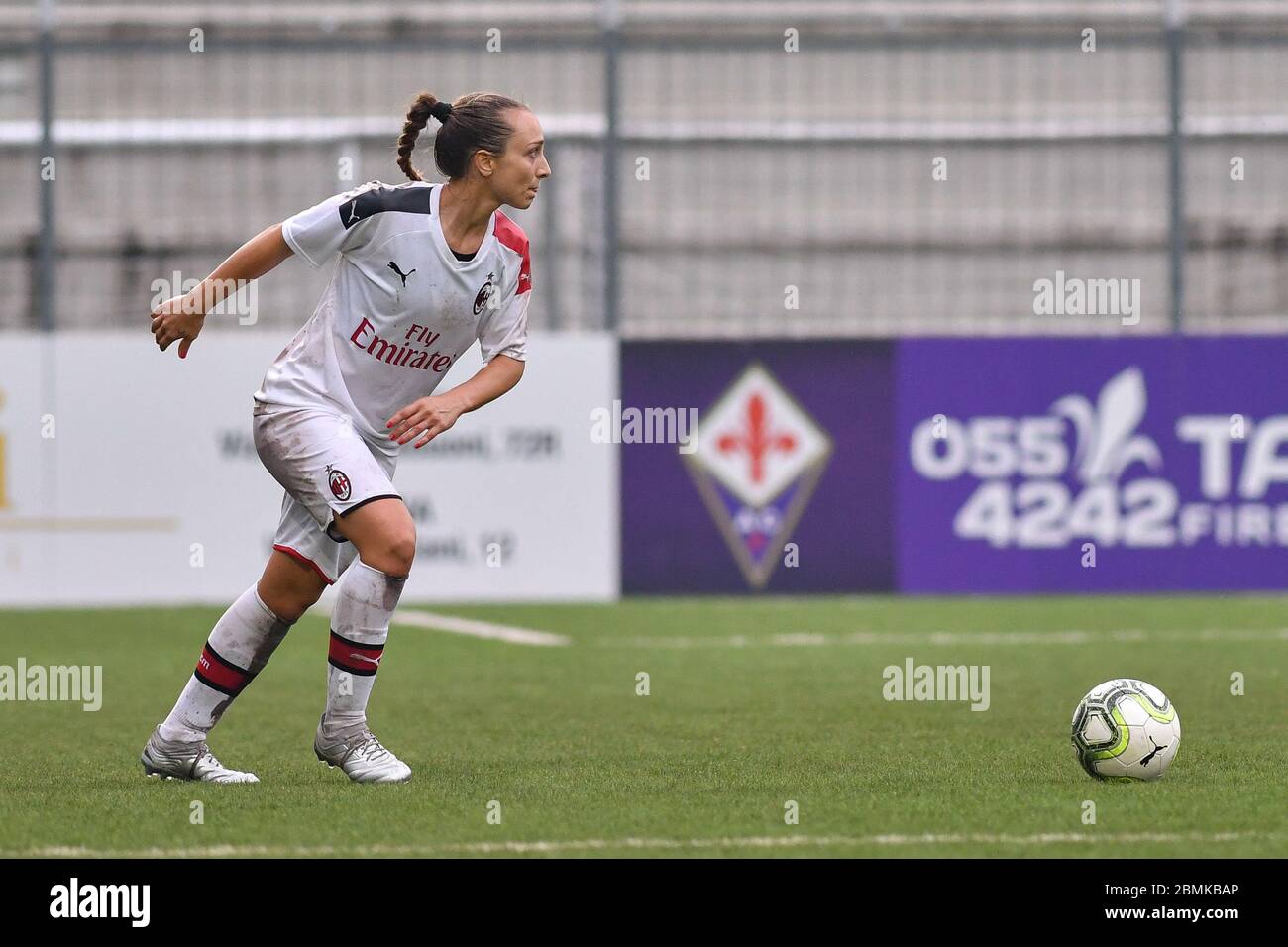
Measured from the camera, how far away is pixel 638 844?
4.84 meters

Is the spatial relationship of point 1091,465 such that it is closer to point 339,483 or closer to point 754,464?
point 754,464

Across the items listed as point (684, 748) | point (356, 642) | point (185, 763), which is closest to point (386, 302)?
point (356, 642)

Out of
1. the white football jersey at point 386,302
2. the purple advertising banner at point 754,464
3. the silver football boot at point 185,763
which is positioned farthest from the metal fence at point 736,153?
the silver football boot at point 185,763

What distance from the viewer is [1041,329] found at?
50.9 ft

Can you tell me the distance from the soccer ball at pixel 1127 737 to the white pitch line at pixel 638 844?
0.91 m

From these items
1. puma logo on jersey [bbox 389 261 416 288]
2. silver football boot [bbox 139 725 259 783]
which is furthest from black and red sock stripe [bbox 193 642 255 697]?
puma logo on jersey [bbox 389 261 416 288]

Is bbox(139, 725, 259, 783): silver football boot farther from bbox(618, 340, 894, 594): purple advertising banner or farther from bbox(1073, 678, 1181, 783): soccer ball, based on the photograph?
bbox(618, 340, 894, 594): purple advertising banner

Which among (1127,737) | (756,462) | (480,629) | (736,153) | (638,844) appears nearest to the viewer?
(638,844)

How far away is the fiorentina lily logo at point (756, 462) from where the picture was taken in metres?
14.5

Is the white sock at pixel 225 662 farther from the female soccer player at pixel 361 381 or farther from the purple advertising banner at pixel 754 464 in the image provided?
the purple advertising banner at pixel 754 464

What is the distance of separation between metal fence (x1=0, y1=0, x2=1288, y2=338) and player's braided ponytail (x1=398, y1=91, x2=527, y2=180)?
9079mm

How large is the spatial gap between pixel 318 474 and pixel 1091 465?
9.36m
